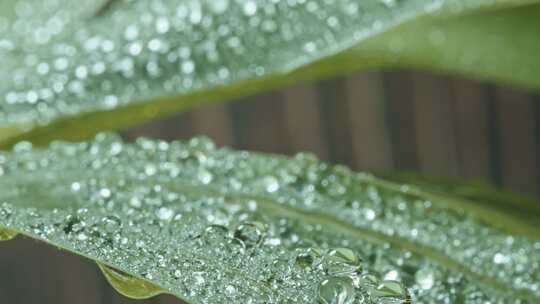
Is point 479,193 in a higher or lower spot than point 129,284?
lower

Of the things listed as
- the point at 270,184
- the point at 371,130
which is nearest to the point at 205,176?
the point at 270,184

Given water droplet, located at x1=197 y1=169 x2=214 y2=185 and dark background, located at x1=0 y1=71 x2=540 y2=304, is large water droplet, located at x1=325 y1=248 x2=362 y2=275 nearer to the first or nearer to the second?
water droplet, located at x1=197 y1=169 x2=214 y2=185

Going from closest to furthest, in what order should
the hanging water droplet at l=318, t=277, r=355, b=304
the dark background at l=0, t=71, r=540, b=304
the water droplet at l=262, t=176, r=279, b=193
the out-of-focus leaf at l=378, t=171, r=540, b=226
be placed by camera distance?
1. the hanging water droplet at l=318, t=277, r=355, b=304
2. the water droplet at l=262, t=176, r=279, b=193
3. the out-of-focus leaf at l=378, t=171, r=540, b=226
4. the dark background at l=0, t=71, r=540, b=304

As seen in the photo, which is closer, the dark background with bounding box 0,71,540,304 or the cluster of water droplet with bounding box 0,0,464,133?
the cluster of water droplet with bounding box 0,0,464,133

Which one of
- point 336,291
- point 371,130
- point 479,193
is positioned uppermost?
point 336,291

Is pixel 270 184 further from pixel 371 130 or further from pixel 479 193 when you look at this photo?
pixel 371 130

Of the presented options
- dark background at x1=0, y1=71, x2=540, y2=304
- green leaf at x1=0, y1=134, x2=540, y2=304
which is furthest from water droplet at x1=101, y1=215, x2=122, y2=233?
dark background at x1=0, y1=71, x2=540, y2=304

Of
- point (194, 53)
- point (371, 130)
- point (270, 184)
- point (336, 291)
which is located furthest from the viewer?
point (371, 130)
